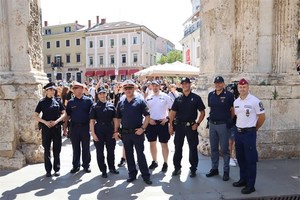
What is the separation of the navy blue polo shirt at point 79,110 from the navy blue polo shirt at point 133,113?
2.85 ft

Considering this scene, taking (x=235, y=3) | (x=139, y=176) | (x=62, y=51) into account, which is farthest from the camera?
(x=62, y=51)

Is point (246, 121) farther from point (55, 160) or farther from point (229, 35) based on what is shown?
point (55, 160)

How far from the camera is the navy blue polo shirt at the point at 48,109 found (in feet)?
19.2

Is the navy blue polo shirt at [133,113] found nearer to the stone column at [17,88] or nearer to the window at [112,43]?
the stone column at [17,88]

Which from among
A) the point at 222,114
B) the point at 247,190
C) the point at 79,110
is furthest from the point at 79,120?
the point at 247,190

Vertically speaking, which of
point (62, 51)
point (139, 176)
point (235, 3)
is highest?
point (62, 51)

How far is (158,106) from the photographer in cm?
633

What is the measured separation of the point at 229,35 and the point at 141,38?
49516mm

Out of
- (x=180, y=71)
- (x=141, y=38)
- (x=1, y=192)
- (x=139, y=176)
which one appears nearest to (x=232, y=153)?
(x=139, y=176)

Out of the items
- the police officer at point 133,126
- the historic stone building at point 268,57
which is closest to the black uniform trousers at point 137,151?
the police officer at point 133,126

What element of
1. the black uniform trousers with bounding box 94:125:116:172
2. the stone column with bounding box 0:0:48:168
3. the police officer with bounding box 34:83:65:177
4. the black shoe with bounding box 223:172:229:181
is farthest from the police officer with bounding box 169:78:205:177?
the stone column with bounding box 0:0:48:168

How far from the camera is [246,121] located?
16.3 ft

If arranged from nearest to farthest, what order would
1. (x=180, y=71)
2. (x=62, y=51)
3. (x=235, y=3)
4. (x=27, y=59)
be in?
(x=27, y=59) < (x=235, y=3) < (x=180, y=71) < (x=62, y=51)

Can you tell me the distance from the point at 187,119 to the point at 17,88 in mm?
3655
